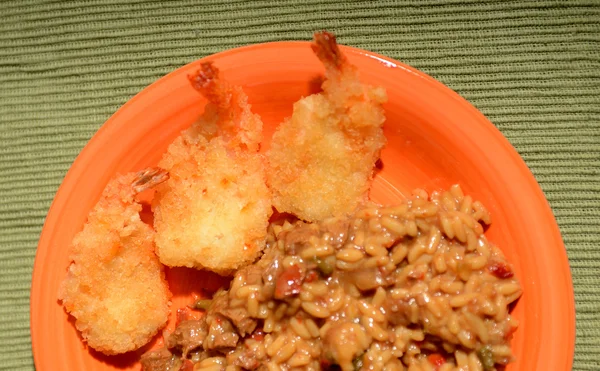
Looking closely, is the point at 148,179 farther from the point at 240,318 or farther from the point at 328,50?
the point at 328,50

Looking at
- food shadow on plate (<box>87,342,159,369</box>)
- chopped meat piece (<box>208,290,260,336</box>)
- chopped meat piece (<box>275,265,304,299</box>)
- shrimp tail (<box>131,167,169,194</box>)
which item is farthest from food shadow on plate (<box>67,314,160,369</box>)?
chopped meat piece (<box>275,265,304,299</box>)

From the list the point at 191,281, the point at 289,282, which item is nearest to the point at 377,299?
the point at 289,282

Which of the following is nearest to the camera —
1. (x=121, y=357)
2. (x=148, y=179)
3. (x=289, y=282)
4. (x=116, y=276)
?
(x=289, y=282)

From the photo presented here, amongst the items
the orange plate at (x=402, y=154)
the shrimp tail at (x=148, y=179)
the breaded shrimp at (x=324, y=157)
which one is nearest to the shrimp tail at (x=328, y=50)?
the breaded shrimp at (x=324, y=157)

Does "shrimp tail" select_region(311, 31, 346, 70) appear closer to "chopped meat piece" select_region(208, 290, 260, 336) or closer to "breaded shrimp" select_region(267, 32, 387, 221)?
"breaded shrimp" select_region(267, 32, 387, 221)

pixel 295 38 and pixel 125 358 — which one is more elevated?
pixel 295 38

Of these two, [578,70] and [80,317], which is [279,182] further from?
[578,70]

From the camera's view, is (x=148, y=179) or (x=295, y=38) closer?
(x=148, y=179)

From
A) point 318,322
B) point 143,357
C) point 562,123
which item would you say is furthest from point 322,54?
point 143,357
